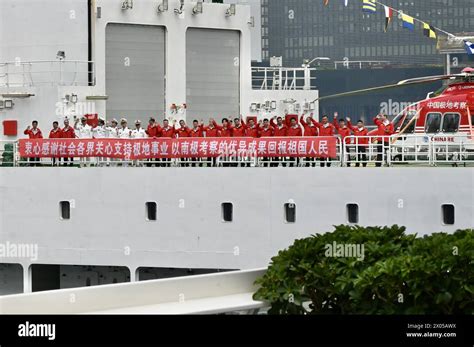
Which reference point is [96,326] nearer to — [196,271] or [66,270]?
[196,271]

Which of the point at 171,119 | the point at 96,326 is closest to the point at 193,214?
the point at 171,119

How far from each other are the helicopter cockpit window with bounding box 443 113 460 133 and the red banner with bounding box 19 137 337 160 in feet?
13.5

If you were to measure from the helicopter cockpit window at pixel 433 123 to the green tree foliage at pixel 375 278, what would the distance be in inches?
503

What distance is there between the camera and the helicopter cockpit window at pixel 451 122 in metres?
29.2

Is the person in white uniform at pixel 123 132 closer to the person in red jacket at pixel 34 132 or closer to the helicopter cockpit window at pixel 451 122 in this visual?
the person in red jacket at pixel 34 132

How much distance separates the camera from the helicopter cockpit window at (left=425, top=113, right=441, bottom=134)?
1163 inches

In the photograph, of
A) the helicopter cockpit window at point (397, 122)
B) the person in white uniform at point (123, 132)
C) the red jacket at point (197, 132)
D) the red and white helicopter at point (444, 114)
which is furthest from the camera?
the helicopter cockpit window at point (397, 122)

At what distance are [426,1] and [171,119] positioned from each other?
6232cm

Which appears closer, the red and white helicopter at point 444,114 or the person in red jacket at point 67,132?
the red and white helicopter at point 444,114

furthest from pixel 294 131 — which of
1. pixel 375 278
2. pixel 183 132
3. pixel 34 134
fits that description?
pixel 375 278

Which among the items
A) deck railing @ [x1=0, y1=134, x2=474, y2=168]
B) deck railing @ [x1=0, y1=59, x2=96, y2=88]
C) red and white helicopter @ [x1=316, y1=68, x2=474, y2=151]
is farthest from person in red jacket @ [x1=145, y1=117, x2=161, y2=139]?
deck railing @ [x1=0, y1=59, x2=96, y2=88]

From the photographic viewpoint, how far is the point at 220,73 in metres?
35.9

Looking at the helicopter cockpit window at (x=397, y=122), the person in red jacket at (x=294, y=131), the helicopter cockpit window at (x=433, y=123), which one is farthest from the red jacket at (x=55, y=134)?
the helicopter cockpit window at (x=433, y=123)

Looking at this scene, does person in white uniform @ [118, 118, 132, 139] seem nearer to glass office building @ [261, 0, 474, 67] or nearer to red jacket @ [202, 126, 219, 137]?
red jacket @ [202, 126, 219, 137]
